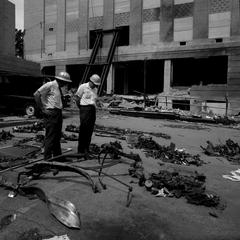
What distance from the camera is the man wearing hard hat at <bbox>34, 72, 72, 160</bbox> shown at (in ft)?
22.1

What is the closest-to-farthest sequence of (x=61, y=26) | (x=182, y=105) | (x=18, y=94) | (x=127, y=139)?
(x=127, y=139), (x=18, y=94), (x=182, y=105), (x=61, y=26)

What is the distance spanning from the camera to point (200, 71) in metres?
33.8

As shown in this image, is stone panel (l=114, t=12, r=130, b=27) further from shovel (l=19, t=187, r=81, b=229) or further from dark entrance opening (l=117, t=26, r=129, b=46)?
shovel (l=19, t=187, r=81, b=229)

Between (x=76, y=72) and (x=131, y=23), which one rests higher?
(x=131, y=23)

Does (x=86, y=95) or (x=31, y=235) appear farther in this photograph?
(x=86, y=95)

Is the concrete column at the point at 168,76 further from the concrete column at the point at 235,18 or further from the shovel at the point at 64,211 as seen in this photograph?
the shovel at the point at 64,211

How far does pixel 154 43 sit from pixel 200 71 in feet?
17.4

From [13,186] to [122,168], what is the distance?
2321 millimetres

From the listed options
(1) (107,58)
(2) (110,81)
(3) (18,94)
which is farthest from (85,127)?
(1) (107,58)

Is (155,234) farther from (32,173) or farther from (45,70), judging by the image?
(45,70)

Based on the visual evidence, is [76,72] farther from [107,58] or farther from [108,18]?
[108,18]

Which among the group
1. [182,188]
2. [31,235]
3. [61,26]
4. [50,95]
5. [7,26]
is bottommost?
[31,235]

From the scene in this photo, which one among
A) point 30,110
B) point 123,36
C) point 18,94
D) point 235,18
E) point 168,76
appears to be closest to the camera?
point 30,110

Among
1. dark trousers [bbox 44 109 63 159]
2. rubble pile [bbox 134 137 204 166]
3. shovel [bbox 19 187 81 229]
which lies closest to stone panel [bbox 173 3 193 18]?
rubble pile [bbox 134 137 204 166]
